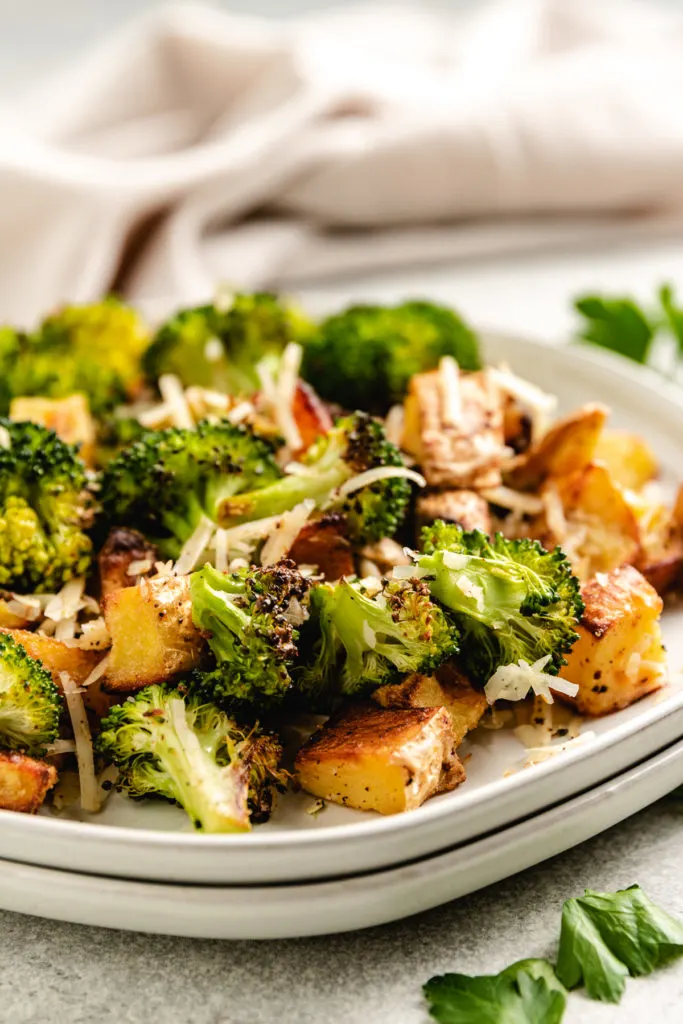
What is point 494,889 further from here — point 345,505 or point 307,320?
point 307,320

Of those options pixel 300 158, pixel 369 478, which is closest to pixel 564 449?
pixel 369 478

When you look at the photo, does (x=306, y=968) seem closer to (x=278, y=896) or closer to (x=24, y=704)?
(x=278, y=896)

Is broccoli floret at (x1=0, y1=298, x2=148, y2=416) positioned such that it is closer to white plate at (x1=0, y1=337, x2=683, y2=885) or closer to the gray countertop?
white plate at (x1=0, y1=337, x2=683, y2=885)

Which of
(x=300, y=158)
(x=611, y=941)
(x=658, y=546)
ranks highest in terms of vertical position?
(x=300, y=158)

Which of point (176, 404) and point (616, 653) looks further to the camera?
point (176, 404)

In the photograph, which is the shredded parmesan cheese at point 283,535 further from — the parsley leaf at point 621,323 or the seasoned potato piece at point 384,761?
the parsley leaf at point 621,323

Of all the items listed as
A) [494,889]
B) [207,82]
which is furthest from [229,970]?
[207,82]

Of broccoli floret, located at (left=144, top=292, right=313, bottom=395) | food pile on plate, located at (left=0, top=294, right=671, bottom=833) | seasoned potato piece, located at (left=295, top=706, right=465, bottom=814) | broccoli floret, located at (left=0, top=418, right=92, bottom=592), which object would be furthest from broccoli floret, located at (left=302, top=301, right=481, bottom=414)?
seasoned potato piece, located at (left=295, top=706, right=465, bottom=814)
